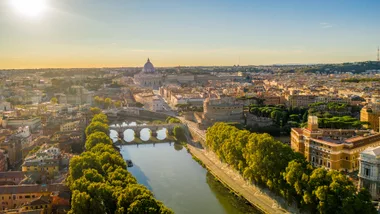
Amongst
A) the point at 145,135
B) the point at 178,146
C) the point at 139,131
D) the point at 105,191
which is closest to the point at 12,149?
the point at 105,191

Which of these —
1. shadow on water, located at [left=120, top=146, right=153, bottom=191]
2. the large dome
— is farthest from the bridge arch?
the large dome

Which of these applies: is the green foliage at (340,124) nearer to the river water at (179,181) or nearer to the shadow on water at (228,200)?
the river water at (179,181)

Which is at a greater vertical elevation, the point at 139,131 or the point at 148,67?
the point at 148,67

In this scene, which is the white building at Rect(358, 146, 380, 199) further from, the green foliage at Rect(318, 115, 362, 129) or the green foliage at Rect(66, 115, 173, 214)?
the green foliage at Rect(318, 115, 362, 129)

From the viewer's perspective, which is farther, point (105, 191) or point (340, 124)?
point (340, 124)


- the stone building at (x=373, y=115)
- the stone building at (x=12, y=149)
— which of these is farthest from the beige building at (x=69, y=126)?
the stone building at (x=373, y=115)

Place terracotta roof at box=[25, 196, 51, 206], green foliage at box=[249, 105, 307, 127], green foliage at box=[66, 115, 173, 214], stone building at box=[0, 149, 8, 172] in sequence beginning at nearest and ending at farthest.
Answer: green foliage at box=[66, 115, 173, 214] < terracotta roof at box=[25, 196, 51, 206] < stone building at box=[0, 149, 8, 172] < green foliage at box=[249, 105, 307, 127]

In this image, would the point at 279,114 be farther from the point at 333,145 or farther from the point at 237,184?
the point at 237,184
